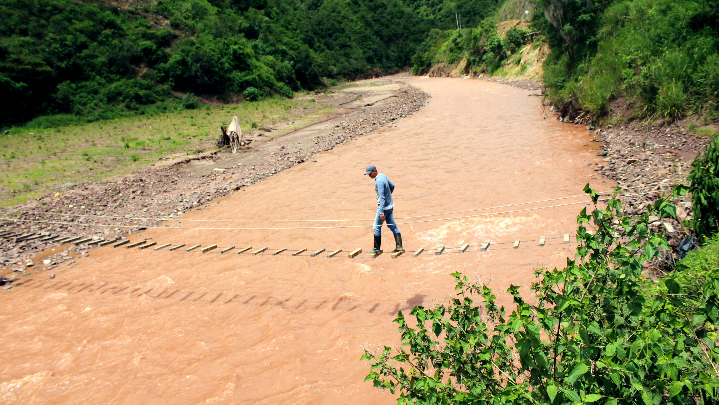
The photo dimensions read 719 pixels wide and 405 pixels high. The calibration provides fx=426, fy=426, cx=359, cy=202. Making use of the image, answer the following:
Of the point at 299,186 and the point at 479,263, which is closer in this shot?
the point at 479,263

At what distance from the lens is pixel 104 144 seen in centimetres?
1961

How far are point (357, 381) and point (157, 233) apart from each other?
7.38 metres

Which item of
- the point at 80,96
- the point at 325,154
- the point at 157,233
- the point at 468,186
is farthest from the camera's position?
the point at 80,96

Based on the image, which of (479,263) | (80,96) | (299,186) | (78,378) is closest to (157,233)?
(299,186)

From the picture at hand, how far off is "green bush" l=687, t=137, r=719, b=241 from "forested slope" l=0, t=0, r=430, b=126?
31074 millimetres

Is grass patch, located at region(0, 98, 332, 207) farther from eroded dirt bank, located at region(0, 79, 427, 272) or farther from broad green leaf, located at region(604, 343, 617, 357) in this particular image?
broad green leaf, located at region(604, 343, 617, 357)

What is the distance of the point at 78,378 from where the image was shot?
536 cm

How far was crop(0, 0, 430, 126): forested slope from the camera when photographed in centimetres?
2770

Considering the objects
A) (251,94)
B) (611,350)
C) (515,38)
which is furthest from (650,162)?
(515,38)

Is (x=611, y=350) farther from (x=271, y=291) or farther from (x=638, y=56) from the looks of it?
(x=638, y=56)

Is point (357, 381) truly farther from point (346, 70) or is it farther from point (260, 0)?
point (346, 70)

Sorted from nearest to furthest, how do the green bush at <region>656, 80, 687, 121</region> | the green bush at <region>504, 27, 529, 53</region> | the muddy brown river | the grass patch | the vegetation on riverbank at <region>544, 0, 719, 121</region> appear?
the muddy brown river
the green bush at <region>656, 80, 687, 121</region>
the vegetation on riverbank at <region>544, 0, 719, 121</region>
the grass patch
the green bush at <region>504, 27, 529, 53</region>

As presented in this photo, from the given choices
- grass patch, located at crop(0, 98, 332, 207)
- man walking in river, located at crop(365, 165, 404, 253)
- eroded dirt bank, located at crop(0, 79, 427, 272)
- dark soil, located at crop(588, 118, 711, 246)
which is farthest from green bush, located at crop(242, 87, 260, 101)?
man walking in river, located at crop(365, 165, 404, 253)

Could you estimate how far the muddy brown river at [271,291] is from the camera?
5105 millimetres
